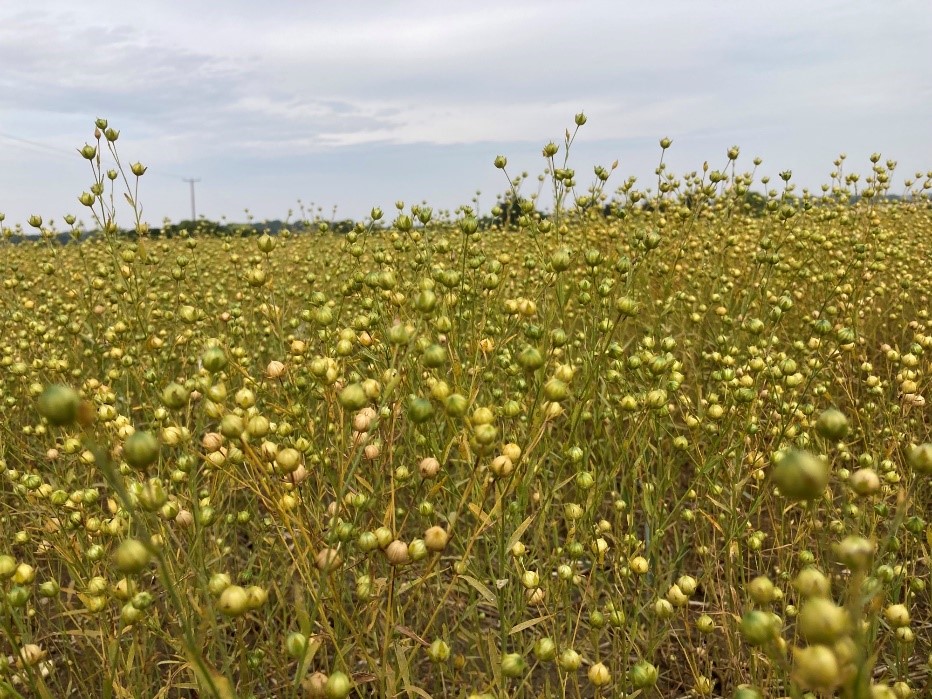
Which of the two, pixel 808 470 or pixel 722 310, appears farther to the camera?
pixel 722 310

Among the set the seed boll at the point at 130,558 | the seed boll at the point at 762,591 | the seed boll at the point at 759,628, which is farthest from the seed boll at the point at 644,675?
the seed boll at the point at 130,558

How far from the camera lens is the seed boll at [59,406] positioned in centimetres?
64

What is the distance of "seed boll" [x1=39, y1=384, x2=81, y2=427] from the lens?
0.64 metres

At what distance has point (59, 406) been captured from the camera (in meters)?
0.64

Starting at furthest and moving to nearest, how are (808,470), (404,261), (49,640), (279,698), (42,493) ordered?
(404,261)
(49,640)
(279,698)
(42,493)
(808,470)

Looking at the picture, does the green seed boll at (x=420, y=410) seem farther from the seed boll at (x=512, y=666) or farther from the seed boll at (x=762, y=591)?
the seed boll at (x=762, y=591)

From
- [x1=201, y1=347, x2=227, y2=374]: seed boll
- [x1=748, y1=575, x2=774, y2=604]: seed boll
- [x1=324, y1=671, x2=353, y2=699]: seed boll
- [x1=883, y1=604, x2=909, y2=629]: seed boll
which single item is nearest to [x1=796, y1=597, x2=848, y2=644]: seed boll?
[x1=748, y1=575, x2=774, y2=604]: seed boll

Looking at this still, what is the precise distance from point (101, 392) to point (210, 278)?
107 inches

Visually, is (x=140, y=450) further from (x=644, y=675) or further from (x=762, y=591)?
(x=644, y=675)

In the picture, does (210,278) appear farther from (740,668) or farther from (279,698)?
(740,668)

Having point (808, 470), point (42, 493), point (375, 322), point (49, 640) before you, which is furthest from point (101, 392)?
point (808, 470)

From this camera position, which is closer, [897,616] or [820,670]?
[820,670]

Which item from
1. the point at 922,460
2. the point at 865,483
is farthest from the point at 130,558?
the point at 922,460

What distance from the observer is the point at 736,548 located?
1728mm
